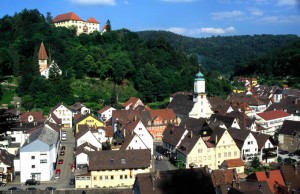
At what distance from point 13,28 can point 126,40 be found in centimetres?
2288

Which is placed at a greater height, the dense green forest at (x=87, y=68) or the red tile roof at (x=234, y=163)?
the dense green forest at (x=87, y=68)

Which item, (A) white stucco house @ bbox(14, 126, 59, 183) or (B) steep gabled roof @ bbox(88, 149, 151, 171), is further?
(A) white stucco house @ bbox(14, 126, 59, 183)

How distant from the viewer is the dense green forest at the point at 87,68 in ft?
188

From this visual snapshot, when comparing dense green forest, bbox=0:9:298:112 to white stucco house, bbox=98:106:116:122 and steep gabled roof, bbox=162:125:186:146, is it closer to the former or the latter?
white stucco house, bbox=98:106:116:122

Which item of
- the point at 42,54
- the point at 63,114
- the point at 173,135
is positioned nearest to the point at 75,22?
the point at 42,54

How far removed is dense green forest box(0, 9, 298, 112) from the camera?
57.2 metres

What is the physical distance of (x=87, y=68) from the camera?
64500 millimetres

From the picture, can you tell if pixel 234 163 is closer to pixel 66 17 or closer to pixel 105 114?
pixel 105 114

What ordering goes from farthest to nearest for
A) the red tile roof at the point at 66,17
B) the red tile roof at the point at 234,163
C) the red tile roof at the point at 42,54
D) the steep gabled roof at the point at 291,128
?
the red tile roof at the point at 66,17 < the red tile roof at the point at 42,54 < the steep gabled roof at the point at 291,128 < the red tile roof at the point at 234,163

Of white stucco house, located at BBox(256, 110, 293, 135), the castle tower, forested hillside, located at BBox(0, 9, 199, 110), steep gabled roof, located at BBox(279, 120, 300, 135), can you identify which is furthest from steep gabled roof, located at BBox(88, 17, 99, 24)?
steep gabled roof, located at BBox(279, 120, 300, 135)

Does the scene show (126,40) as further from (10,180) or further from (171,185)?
(171,185)

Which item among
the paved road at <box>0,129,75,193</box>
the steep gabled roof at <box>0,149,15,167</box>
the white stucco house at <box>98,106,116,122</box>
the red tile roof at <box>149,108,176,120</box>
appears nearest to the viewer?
the paved road at <box>0,129,75,193</box>

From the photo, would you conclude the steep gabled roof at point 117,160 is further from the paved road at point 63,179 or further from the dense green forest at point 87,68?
the dense green forest at point 87,68

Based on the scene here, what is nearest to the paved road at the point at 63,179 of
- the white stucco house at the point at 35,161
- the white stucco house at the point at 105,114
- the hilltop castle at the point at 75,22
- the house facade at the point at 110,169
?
the white stucco house at the point at 35,161
